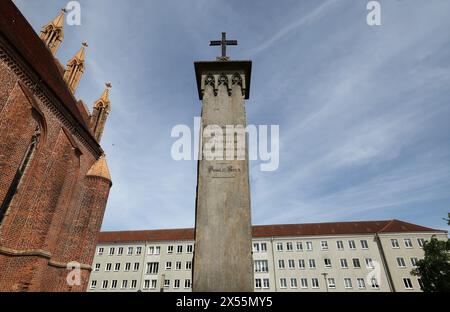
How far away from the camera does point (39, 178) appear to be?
36.8 ft

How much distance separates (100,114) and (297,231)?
3711 cm

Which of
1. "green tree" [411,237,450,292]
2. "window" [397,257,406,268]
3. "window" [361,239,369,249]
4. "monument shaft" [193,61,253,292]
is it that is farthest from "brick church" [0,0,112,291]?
"window" [397,257,406,268]

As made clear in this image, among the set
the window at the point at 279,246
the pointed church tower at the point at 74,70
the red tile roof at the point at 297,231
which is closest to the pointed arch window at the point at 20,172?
the pointed church tower at the point at 74,70

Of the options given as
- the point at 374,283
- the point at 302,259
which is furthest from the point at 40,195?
the point at 374,283

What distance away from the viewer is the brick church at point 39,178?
9781 mm

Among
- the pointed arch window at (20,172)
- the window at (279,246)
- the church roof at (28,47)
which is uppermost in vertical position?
the church roof at (28,47)

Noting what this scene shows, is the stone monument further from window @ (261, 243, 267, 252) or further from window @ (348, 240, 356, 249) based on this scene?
window @ (348, 240, 356, 249)

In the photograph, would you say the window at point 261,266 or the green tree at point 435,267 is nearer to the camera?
the green tree at point 435,267

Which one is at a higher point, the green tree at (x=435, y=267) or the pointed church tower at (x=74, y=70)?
the pointed church tower at (x=74, y=70)

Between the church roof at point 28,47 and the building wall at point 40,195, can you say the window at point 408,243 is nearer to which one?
the building wall at point 40,195

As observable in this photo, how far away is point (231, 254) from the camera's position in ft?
12.7

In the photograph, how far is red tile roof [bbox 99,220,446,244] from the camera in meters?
39.6

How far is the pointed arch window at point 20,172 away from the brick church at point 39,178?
19 millimetres
